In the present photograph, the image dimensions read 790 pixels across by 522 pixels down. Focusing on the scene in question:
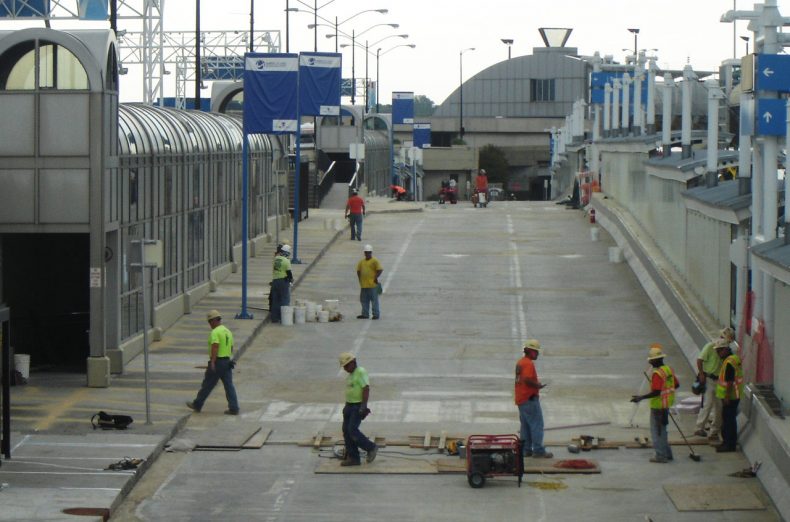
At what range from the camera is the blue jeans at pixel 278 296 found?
30.2 metres

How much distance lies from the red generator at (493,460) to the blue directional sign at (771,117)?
19.1 feet

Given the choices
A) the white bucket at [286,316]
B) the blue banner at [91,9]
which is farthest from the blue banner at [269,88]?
the blue banner at [91,9]

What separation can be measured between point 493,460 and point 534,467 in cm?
107

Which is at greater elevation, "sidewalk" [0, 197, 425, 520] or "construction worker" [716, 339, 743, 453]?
"construction worker" [716, 339, 743, 453]

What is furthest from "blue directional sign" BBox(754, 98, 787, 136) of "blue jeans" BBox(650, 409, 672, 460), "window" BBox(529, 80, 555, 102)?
"window" BBox(529, 80, 555, 102)

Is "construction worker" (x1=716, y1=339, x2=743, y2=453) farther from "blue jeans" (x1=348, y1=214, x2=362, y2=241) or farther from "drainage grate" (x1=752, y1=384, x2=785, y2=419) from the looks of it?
"blue jeans" (x1=348, y1=214, x2=362, y2=241)

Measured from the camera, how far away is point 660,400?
1805 centimetres

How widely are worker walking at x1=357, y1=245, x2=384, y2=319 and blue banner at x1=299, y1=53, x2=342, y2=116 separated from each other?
11.0 metres

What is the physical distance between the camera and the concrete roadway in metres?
16.7

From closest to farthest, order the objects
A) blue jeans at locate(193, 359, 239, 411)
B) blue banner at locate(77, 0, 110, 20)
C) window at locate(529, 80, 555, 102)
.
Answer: blue jeans at locate(193, 359, 239, 411)
blue banner at locate(77, 0, 110, 20)
window at locate(529, 80, 555, 102)

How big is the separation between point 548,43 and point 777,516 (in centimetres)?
13612

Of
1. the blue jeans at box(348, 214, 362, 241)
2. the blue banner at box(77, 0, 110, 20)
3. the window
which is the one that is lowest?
the blue jeans at box(348, 214, 362, 241)

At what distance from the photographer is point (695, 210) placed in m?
26.7

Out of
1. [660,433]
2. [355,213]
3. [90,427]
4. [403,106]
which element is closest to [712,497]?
[660,433]
